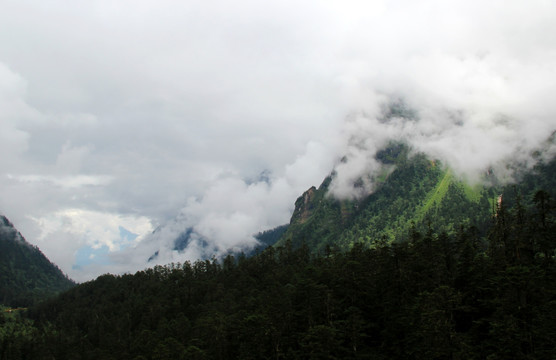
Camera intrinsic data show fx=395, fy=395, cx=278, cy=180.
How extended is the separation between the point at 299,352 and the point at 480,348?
36159mm

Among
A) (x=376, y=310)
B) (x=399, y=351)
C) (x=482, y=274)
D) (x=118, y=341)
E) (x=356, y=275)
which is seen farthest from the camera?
(x=118, y=341)

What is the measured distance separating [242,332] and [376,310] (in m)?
35.3

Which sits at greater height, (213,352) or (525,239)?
(525,239)

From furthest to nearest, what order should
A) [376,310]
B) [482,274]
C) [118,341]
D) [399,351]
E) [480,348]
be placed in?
[118,341] < [376,310] < [482,274] < [399,351] < [480,348]

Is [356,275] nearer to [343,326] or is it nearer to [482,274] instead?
[343,326]

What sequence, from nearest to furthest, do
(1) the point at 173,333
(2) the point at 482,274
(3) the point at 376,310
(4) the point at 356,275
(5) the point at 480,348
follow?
1. (5) the point at 480,348
2. (2) the point at 482,274
3. (3) the point at 376,310
4. (4) the point at 356,275
5. (1) the point at 173,333

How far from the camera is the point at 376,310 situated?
336ft

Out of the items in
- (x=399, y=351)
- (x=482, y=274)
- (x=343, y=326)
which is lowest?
(x=399, y=351)

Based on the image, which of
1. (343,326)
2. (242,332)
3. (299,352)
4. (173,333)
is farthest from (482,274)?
(173,333)

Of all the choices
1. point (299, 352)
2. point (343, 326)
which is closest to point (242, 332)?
point (299, 352)

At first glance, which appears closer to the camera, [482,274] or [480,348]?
[480,348]

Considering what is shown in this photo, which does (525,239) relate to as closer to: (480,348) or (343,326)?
(480,348)

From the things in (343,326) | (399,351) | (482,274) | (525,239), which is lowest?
(399,351)

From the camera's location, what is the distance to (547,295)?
78.1 metres
